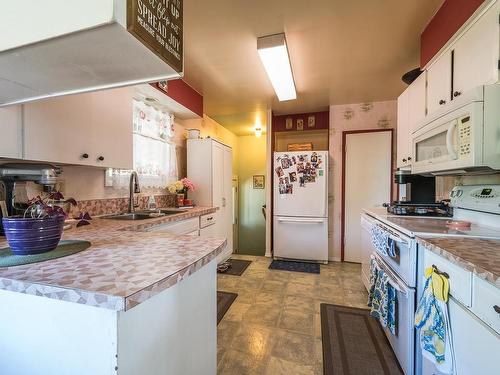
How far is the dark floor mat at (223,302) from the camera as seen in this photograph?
2086 mm

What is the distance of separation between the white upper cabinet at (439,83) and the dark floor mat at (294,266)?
7.61 ft

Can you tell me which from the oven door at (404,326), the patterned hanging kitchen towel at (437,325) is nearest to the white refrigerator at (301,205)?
the oven door at (404,326)

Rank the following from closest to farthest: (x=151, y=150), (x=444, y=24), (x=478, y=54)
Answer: (x=478, y=54) → (x=444, y=24) → (x=151, y=150)

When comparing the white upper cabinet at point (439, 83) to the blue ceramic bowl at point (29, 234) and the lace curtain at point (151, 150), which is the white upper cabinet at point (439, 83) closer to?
the blue ceramic bowl at point (29, 234)

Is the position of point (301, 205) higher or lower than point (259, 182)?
lower

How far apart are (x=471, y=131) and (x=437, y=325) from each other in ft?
3.14

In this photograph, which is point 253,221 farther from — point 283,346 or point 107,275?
point 107,275

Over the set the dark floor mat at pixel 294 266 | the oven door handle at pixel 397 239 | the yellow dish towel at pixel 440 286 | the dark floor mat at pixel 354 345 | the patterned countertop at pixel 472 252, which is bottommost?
the dark floor mat at pixel 294 266

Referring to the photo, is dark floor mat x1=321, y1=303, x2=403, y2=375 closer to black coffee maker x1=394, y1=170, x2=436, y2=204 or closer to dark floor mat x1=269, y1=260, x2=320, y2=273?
dark floor mat x1=269, y1=260, x2=320, y2=273

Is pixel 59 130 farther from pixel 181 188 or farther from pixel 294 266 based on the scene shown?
pixel 294 266

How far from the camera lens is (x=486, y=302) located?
778 millimetres

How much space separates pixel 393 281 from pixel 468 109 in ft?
3.45

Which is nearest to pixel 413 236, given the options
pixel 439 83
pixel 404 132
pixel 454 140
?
pixel 454 140

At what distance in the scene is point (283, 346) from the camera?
168 centimetres
